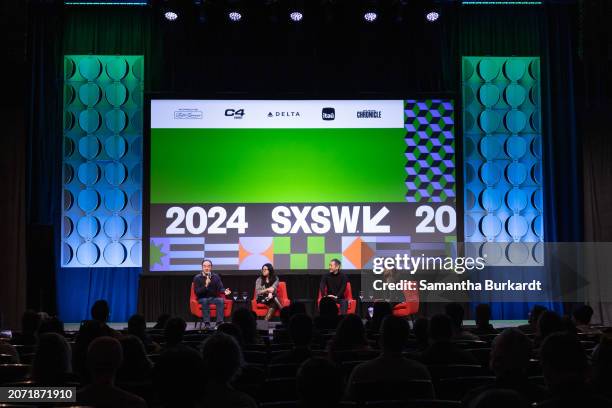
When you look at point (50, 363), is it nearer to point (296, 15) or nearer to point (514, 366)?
point (514, 366)

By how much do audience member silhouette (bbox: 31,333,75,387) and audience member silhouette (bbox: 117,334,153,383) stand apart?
1.37 ft

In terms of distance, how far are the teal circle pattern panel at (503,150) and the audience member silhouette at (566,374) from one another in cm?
981

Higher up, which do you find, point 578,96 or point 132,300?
point 578,96

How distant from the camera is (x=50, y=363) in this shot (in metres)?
3.41

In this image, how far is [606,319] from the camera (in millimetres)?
11758

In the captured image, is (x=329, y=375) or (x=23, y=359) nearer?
(x=329, y=375)

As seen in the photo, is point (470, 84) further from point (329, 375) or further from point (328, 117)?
point (329, 375)

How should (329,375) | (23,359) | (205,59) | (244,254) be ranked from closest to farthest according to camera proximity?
(329,375) → (23,359) → (244,254) → (205,59)

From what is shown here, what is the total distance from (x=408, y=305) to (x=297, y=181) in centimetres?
265

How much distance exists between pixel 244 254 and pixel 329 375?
9138 mm

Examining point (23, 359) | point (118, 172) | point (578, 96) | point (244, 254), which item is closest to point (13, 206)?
point (118, 172)

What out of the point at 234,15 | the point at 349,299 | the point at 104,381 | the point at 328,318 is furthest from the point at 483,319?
the point at 234,15

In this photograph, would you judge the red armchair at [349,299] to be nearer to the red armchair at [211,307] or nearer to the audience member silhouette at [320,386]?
the red armchair at [211,307]

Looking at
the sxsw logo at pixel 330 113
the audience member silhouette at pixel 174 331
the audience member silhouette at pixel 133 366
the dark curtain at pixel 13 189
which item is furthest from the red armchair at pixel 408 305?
the audience member silhouette at pixel 133 366
